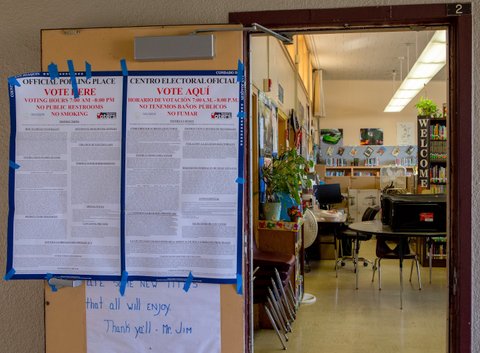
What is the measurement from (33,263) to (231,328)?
3.18 feet

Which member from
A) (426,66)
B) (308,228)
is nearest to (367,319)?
(308,228)

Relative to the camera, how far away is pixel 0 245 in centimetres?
255

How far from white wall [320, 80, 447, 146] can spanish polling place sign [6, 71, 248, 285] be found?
444 inches

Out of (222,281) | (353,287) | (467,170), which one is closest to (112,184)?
(222,281)

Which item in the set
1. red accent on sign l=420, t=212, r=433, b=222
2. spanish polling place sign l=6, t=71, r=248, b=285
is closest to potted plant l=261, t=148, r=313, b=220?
red accent on sign l=420, t=212, r=433, b=222

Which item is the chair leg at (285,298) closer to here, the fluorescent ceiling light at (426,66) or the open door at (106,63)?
the open door at (106,63)

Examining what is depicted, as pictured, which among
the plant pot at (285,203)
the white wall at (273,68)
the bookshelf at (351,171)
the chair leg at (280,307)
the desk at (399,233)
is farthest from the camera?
the bookshelf at (351,171)

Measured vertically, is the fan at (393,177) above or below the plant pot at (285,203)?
above

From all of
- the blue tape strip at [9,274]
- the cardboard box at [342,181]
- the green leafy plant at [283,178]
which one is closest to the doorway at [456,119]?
the blue tape strip at [9,274]

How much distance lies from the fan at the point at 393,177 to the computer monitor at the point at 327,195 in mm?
1612

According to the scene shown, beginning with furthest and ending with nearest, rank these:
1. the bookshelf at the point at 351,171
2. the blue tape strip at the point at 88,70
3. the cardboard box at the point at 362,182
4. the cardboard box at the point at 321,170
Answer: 1. the bookshelf at the point at 351,171
2. the cardboard box at the point at 321,170
3. the cardboard box at the point at 362,182
4. the blue tape strip at the point at 88,70

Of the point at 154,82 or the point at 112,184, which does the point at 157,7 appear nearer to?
Result: the point at 154,82

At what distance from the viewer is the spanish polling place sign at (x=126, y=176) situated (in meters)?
2.24

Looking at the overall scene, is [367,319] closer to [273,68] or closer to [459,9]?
[273,68]
